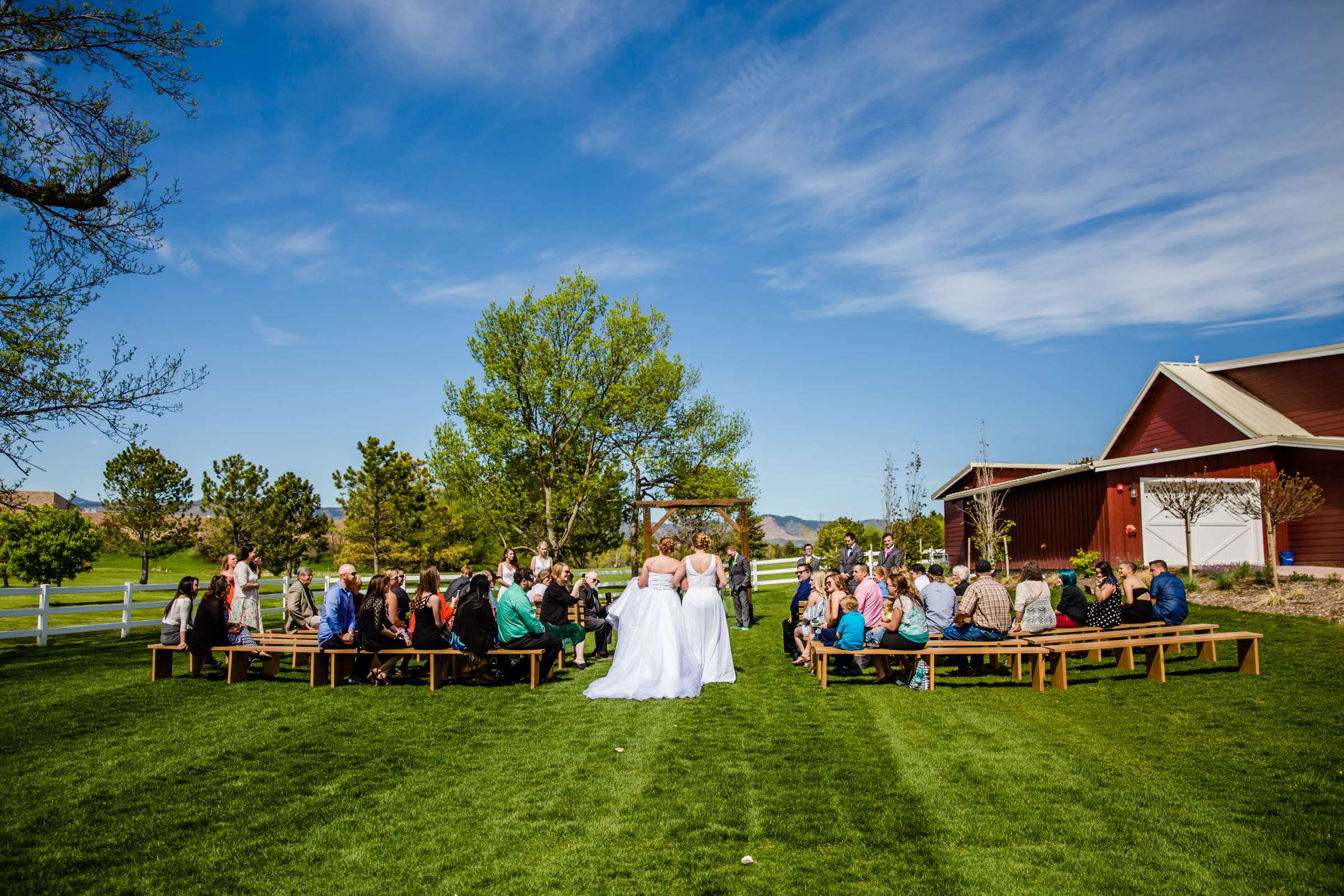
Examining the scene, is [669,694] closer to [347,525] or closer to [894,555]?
[894,555]

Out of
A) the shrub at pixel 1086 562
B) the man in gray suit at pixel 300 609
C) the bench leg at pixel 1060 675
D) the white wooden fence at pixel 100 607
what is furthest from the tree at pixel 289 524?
the bench leg at pixel 1060 675

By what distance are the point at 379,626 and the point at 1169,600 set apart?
10528mm

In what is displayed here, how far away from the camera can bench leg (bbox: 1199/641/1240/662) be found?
403 inches

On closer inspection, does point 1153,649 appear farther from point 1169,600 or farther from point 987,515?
point 987,515

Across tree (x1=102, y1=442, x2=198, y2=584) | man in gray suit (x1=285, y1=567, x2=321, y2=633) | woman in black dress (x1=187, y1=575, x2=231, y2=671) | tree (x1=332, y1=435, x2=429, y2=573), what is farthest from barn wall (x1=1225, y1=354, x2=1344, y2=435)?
tree (x1=102, y1=442, x2=198, y2=584)

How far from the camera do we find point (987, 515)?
2431cm

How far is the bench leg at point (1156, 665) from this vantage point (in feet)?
30.8

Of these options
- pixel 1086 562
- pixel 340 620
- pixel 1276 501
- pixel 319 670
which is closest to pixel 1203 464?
pixel 1086 562

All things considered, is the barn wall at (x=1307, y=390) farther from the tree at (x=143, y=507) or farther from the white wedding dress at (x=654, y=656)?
the tree at (x=143, y=507)

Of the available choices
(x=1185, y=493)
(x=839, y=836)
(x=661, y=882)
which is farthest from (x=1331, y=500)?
(x=661, y=882)

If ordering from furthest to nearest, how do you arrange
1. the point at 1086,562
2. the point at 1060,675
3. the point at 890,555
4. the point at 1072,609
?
the point at 1086,562 → the point at 890,555 → the point at 1072,609 → the point at 1060,675

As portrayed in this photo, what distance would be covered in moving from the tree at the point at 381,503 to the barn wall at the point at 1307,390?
37.3 m

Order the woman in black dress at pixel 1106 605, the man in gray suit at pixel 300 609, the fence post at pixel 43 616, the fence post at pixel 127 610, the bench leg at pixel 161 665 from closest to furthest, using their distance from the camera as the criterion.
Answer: the bench leg at pixel 161 665, the woman in black dress at pixel 1106 605, the man in gray suit at pixel 300 609, the fence post at pixel 43 616, the fence post at pixel 127 610

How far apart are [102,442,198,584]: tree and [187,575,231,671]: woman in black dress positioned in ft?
113
